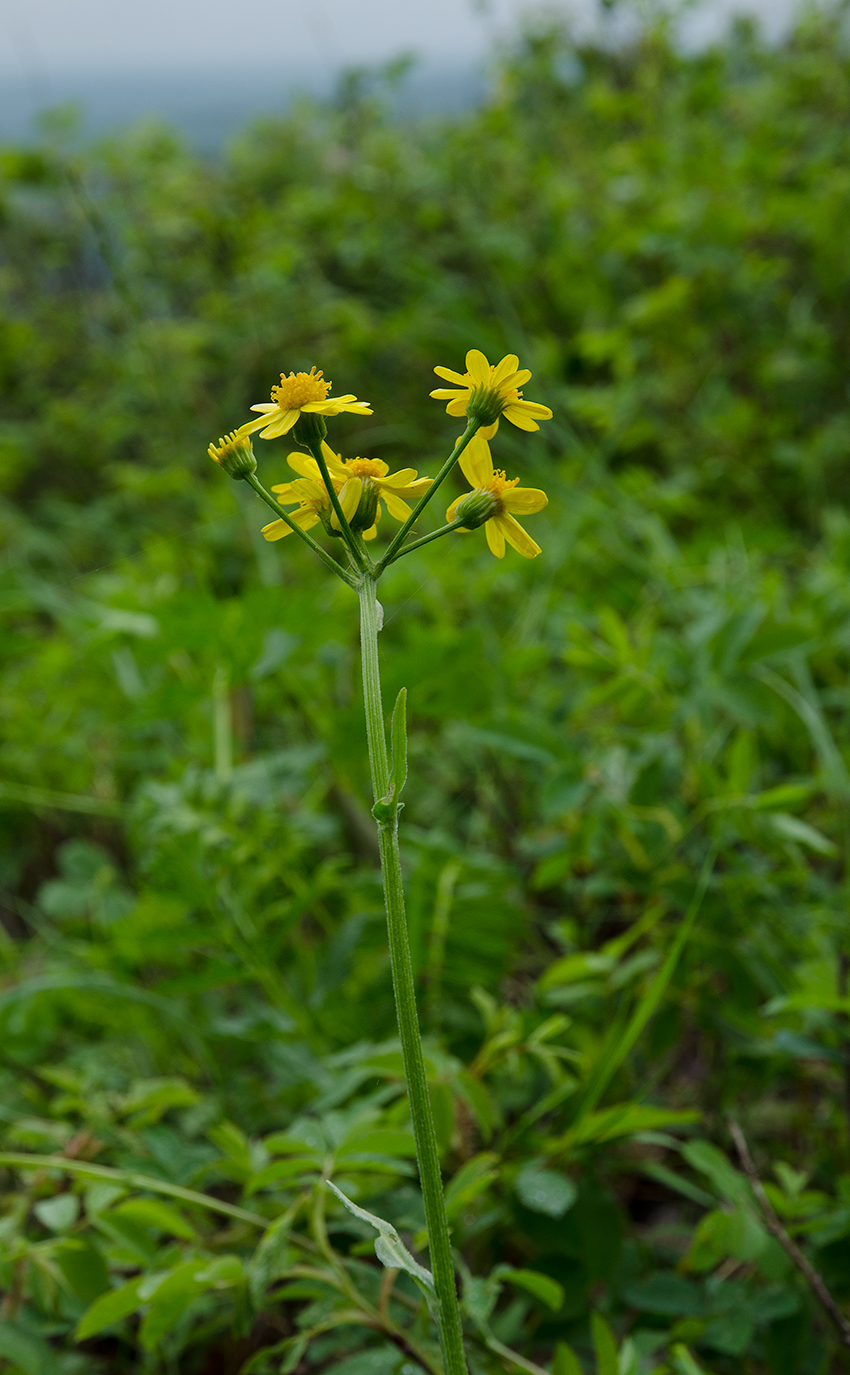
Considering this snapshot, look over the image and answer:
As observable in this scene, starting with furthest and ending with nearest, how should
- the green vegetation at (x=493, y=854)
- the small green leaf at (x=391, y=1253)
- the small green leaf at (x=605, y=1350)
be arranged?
the green vegetation at (x=493, y=854)
the small green leaf at (x=605, y=1350)
the small green leaf at (x=391, y=1253)

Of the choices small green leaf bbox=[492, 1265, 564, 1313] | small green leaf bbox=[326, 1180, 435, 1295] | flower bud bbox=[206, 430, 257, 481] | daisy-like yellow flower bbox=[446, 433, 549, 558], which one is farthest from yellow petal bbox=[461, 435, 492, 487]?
small green leaf bbox=[492, 1265, 564, 1313]

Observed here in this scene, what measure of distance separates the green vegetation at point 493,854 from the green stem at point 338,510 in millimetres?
332

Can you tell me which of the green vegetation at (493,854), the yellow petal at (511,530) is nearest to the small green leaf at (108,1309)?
the green vegetation at (493,854)

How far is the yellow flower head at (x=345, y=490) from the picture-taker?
0.48m

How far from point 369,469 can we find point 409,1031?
27cm

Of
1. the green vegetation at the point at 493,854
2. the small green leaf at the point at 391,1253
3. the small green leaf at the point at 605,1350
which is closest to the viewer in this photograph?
the small green leaf at the point at 391,1253

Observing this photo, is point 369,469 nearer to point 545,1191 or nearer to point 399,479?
point 399,479

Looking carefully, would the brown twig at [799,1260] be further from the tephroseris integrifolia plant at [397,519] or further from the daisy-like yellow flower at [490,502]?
the daisy-like yellow flower at [490,502]

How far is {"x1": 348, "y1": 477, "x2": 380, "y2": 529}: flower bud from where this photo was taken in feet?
1.57

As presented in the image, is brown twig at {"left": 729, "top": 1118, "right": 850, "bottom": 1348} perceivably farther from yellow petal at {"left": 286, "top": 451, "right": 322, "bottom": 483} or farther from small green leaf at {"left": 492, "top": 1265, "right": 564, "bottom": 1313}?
yellow petal at {"left": 286, "top": 451, "right": 322, "bottom": 483}

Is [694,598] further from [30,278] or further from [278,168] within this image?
[30,278]

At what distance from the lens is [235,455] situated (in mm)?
470

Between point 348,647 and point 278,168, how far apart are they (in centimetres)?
248

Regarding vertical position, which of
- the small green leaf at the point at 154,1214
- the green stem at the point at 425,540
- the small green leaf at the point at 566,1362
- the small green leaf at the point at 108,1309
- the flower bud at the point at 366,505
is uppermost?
the flower bud at the point at 366,505
